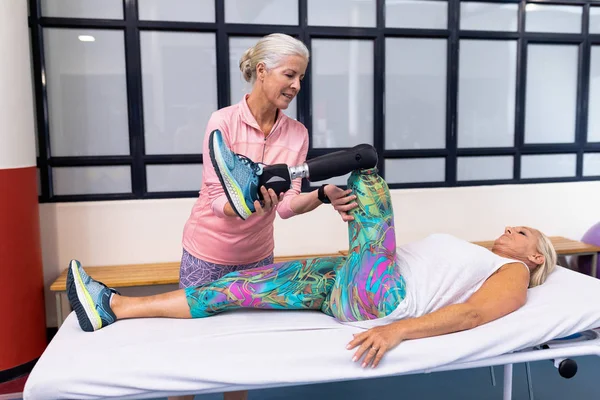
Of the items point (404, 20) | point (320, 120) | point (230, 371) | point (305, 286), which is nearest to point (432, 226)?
point (320, 120)

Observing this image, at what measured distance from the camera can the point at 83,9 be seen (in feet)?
9.72

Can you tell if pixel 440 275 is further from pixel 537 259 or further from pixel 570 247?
pixel 570 247

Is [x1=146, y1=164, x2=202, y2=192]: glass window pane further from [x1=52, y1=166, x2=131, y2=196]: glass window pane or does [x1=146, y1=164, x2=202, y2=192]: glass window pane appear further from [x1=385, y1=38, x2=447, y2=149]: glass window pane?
[x1=385, y1=38, x2=447, y2=149]: glass window pane

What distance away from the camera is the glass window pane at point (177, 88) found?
308cm

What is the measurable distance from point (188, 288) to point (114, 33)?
179cm

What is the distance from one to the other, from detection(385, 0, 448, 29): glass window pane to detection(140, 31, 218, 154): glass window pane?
109cm

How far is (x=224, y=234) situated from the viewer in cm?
191

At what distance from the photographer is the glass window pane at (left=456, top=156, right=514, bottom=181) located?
3588 mm

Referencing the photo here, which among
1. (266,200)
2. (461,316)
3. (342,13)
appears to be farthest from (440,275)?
(342,13)

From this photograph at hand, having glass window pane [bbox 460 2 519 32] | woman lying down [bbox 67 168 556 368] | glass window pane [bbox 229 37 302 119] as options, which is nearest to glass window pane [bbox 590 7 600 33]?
glass window pane [bbox 460 2 519 32]

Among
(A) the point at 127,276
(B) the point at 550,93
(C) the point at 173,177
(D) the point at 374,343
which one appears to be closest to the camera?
(D) the point at 374,343

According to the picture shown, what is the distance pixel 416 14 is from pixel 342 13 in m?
0.48

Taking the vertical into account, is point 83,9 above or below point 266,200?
above

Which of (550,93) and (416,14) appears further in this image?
(550,93)
